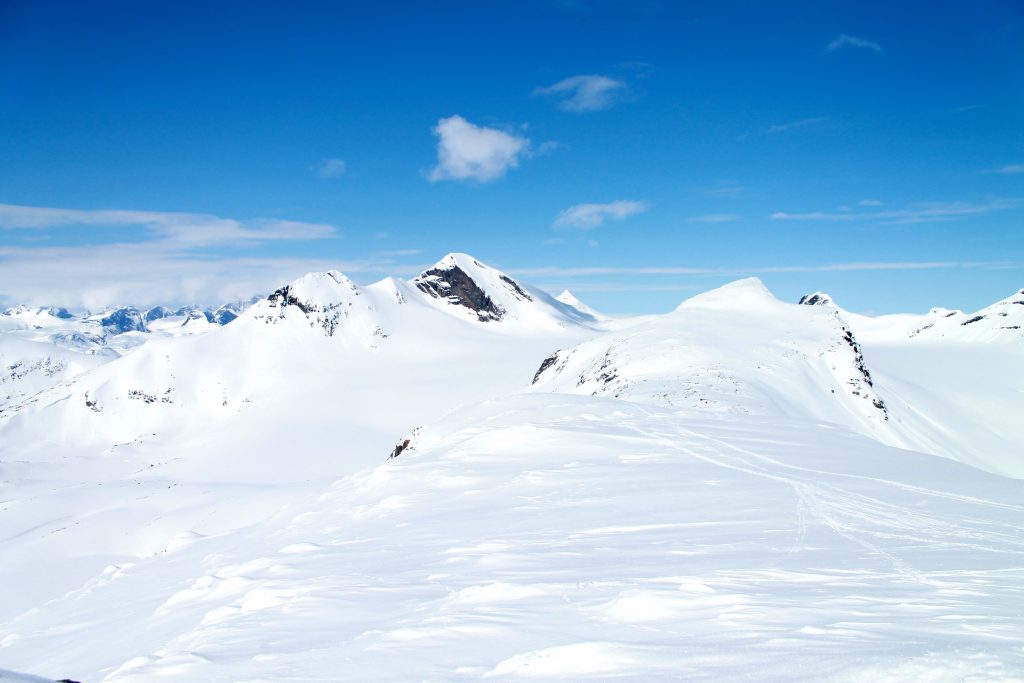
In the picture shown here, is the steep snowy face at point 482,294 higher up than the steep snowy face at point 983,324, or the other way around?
the steep snowy face at point 482,294

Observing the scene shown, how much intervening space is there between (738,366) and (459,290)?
399ft

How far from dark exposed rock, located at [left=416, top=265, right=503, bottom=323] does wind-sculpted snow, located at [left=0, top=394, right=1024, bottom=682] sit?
446ft

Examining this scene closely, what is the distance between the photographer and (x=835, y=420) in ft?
120

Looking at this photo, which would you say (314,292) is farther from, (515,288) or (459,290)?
(515,288)

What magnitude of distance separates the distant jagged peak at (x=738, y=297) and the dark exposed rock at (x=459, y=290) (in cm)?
8484

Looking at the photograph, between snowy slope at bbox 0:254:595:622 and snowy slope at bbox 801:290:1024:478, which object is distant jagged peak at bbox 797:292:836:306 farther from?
snowy slope at bbox 0:254:595:622

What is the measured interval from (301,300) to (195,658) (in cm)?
13694

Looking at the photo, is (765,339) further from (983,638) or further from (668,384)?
(983,638)

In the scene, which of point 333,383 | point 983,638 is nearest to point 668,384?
point 983,638

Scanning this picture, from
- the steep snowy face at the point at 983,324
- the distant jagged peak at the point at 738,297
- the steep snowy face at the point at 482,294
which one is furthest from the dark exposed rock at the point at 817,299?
the distant jagged peak at the point at 738,297

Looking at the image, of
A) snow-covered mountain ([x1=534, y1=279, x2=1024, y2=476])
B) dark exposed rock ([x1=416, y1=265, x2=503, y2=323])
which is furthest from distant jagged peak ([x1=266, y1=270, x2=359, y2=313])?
snow-covered mountain ([x1=534, y1=279, x2=1024, y2=476])

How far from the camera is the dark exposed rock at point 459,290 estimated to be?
152000mm

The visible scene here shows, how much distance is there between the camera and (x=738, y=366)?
3862 centimetres

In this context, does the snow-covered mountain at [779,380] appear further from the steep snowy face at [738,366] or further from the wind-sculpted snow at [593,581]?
the wind-sculpted snow at [593,581]
